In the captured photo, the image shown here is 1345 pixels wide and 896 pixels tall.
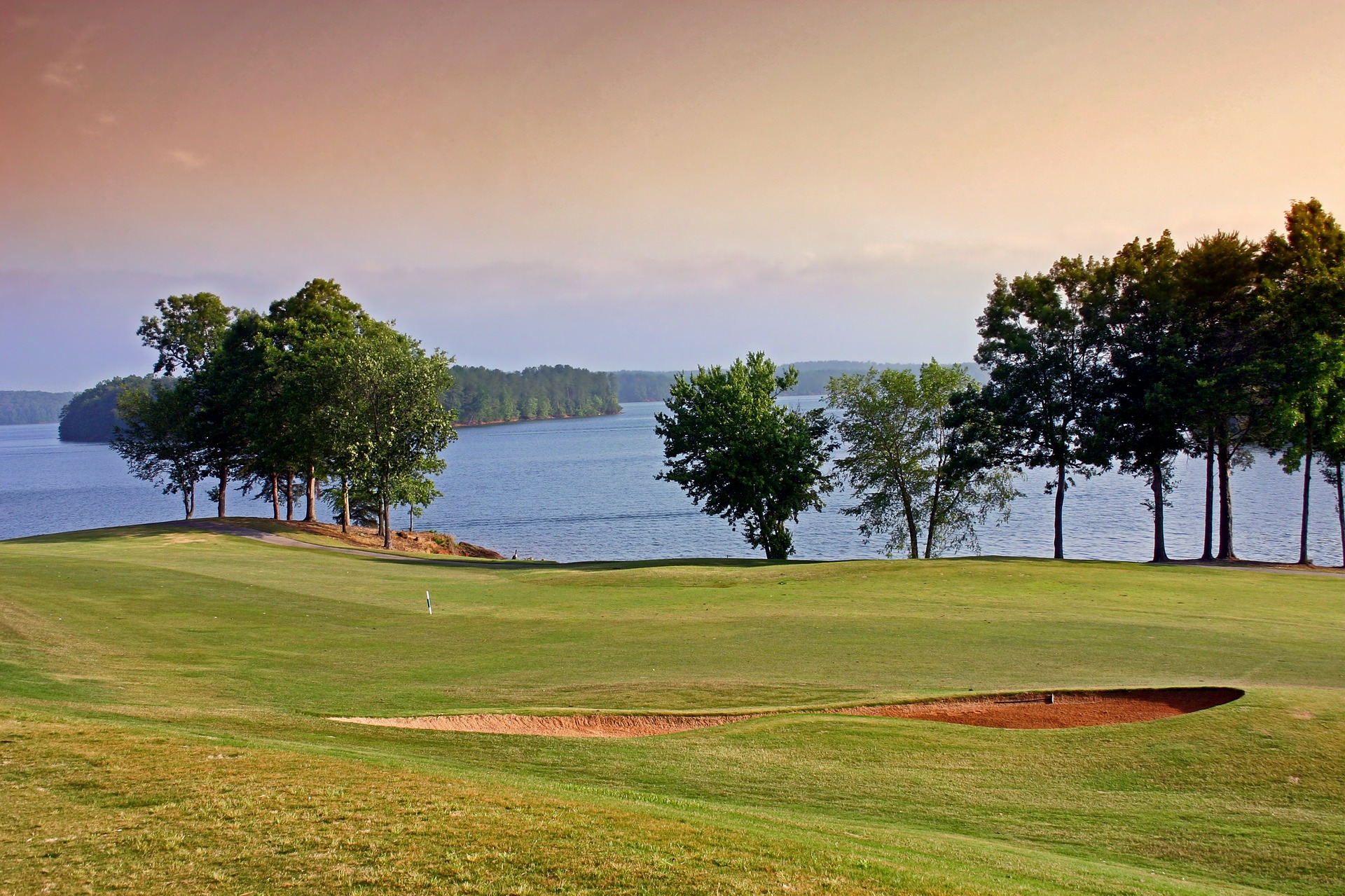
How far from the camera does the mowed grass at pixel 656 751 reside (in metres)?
7.85

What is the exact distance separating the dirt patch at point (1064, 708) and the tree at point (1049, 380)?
33.7 m

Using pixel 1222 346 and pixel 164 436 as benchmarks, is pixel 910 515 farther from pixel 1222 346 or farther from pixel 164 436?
pixel 164 436

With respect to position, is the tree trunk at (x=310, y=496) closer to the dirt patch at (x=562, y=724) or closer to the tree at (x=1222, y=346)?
the dirt patch at (x=562, y=724)

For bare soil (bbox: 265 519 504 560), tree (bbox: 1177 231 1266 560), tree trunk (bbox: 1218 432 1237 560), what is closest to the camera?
tree (bbox: 1177 231 1266 560)

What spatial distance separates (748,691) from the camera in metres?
17.1

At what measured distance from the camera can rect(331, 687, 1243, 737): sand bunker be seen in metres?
14.8

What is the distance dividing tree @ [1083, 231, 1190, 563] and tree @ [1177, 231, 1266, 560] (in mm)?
737

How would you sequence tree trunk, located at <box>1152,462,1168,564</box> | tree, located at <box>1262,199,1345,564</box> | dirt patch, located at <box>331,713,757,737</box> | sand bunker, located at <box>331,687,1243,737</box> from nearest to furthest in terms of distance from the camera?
dirt patch, located at <box>331,713,757,737</box>
sand bunker, located at <box>331,687,1243,737</box>
tree, located at <box>1262,199,1345,564</box>
tree trunk, located at <box>1152,462,1168,564</box>

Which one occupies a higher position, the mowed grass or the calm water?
the mowed grass

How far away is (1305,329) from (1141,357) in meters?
7.40

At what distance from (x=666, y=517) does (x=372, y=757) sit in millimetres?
68282

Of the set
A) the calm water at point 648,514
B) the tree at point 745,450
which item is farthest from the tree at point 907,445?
the calm water at point 648,514

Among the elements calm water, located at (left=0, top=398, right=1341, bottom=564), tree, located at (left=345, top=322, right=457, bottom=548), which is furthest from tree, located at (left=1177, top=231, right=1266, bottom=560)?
tree, located at (left=345, top=322, right=457, bottom=548)

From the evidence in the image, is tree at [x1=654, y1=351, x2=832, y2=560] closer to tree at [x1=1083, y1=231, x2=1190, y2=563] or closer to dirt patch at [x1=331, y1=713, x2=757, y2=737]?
tree at [x1=1083, y1=231, x2=1190, y2=563]
